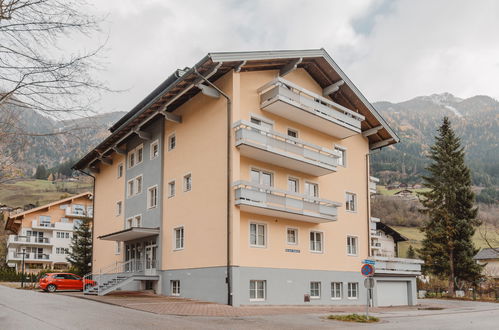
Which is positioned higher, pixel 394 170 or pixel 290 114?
pixel 394 170

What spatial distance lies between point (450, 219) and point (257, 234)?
2570cm

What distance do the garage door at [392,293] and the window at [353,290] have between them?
1.88 meters

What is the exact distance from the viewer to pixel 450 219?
44375mm

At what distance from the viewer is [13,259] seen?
75.4 meters

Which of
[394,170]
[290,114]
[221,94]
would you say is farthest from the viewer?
[394,170]

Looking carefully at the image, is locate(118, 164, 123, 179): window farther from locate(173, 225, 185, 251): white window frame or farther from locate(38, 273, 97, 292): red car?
locate(173, 225, 185, 251): white window frame

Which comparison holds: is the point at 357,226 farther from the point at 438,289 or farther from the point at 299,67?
the point at 438,289

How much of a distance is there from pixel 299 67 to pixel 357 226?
1082 centimetres

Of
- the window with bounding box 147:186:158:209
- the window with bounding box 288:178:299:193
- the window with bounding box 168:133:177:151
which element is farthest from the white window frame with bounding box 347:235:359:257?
the window with bounding box 147:186:158:209

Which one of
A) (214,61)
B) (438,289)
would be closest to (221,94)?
(214,61)

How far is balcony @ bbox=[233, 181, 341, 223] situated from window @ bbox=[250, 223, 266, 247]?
30.0 inches

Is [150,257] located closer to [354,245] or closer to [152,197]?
[152,197]

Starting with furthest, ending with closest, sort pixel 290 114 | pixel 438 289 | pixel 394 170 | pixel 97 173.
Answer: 1. pixel 394 170
2. pixel 438 289
3. pixel 97 173
4. pixel 290 114

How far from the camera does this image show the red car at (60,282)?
3262 cm
